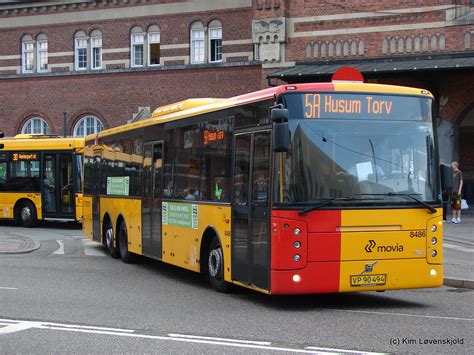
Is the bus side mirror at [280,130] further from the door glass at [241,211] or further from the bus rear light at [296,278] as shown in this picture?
the bus rear light at [296,278]

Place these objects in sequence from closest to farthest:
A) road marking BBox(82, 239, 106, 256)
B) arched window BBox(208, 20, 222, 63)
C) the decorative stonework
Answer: road marking BBox(82, 239, 106, 256), the decorative stonework, arched window BBox(208, 20, 222, 63)

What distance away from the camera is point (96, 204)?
18.3 m

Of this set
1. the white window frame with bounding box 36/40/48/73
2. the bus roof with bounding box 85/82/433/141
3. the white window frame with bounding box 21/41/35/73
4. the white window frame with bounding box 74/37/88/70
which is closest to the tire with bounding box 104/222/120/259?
the bus roof with bounding box 85/82/433/141

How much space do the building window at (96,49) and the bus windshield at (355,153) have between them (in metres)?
31.3

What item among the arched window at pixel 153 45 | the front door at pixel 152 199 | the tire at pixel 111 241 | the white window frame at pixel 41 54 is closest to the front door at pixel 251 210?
the front door at pixel 152 199

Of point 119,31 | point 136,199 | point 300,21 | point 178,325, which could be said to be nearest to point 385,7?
point 300,21

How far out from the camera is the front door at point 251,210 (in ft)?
32.5

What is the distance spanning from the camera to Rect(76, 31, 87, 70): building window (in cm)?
4016

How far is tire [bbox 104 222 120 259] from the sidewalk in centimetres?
675

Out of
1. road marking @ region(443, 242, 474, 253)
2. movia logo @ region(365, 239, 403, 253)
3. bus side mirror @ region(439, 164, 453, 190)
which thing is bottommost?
road marking @ region(443, 242, 474, 253)

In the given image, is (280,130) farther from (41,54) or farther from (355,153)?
(41,54)

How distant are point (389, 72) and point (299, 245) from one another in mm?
18593

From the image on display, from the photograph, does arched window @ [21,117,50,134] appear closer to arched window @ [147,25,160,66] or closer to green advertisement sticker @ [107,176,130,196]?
arched window @ [147,25,160,66]

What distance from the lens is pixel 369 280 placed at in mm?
9844
